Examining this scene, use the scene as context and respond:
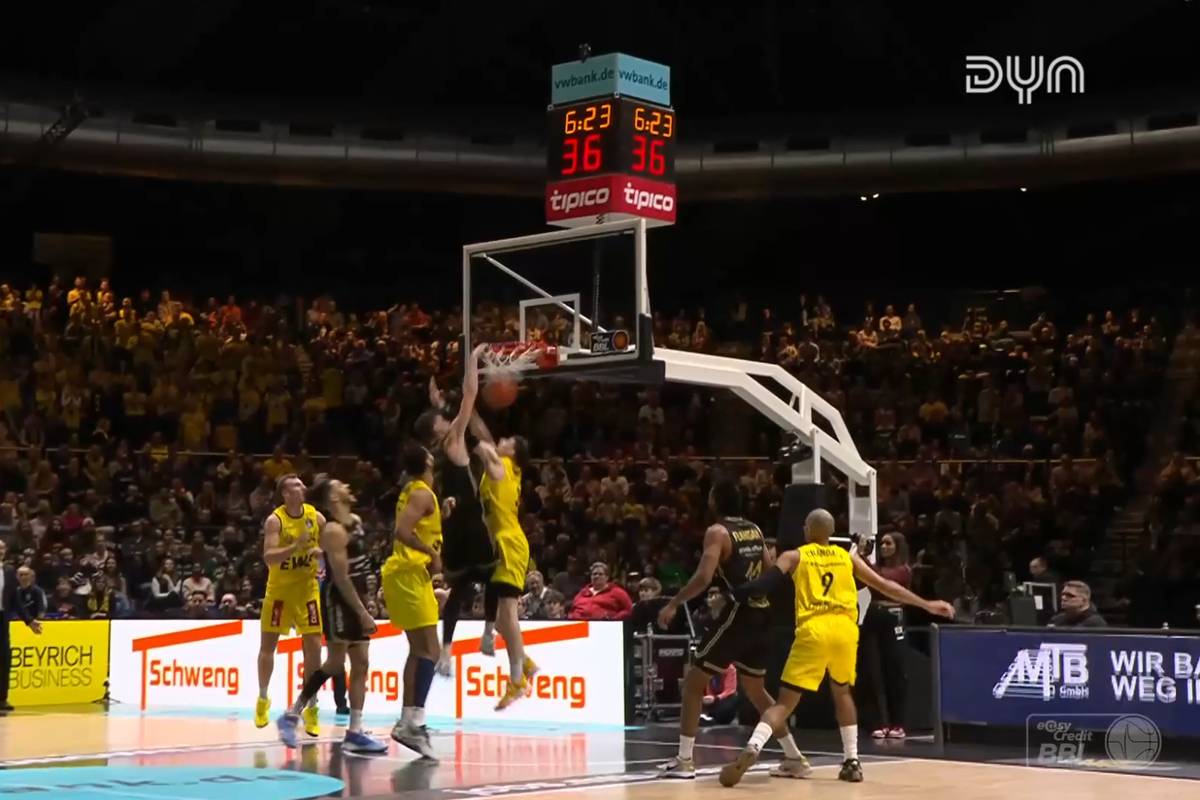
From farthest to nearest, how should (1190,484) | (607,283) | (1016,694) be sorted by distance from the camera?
(1190,484) < (607,283) < (1016,694)

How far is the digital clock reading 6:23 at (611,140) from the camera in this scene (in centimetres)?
1526

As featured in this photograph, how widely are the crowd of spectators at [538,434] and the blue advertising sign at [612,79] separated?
7441 mm

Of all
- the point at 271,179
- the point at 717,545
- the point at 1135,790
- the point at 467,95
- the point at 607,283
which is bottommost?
the point at 1135,790

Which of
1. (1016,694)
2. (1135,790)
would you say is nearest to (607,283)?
(1016,694)

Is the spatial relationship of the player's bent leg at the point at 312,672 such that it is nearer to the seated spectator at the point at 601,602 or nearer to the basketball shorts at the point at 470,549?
the basketball shorts at the point at 470,549

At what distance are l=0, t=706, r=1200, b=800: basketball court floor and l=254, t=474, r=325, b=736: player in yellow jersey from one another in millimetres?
826

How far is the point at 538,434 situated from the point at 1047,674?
13459 mm

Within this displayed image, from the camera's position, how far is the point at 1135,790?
11.2 metres

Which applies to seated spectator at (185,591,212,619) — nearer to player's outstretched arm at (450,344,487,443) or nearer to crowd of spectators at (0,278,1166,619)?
crowd of spectators at (0,278,1166,619)

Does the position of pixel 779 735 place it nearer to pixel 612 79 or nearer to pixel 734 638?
pixel 734 638

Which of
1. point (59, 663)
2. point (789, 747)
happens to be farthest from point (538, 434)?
point (789, 747)

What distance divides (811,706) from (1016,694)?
8.69 ft

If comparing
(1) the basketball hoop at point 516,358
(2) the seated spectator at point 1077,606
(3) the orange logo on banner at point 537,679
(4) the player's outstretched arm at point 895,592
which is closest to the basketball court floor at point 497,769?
(3) the orange logo on banner at point 537,679

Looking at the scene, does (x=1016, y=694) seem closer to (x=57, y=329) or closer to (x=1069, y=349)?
(x=1069, y=349)
